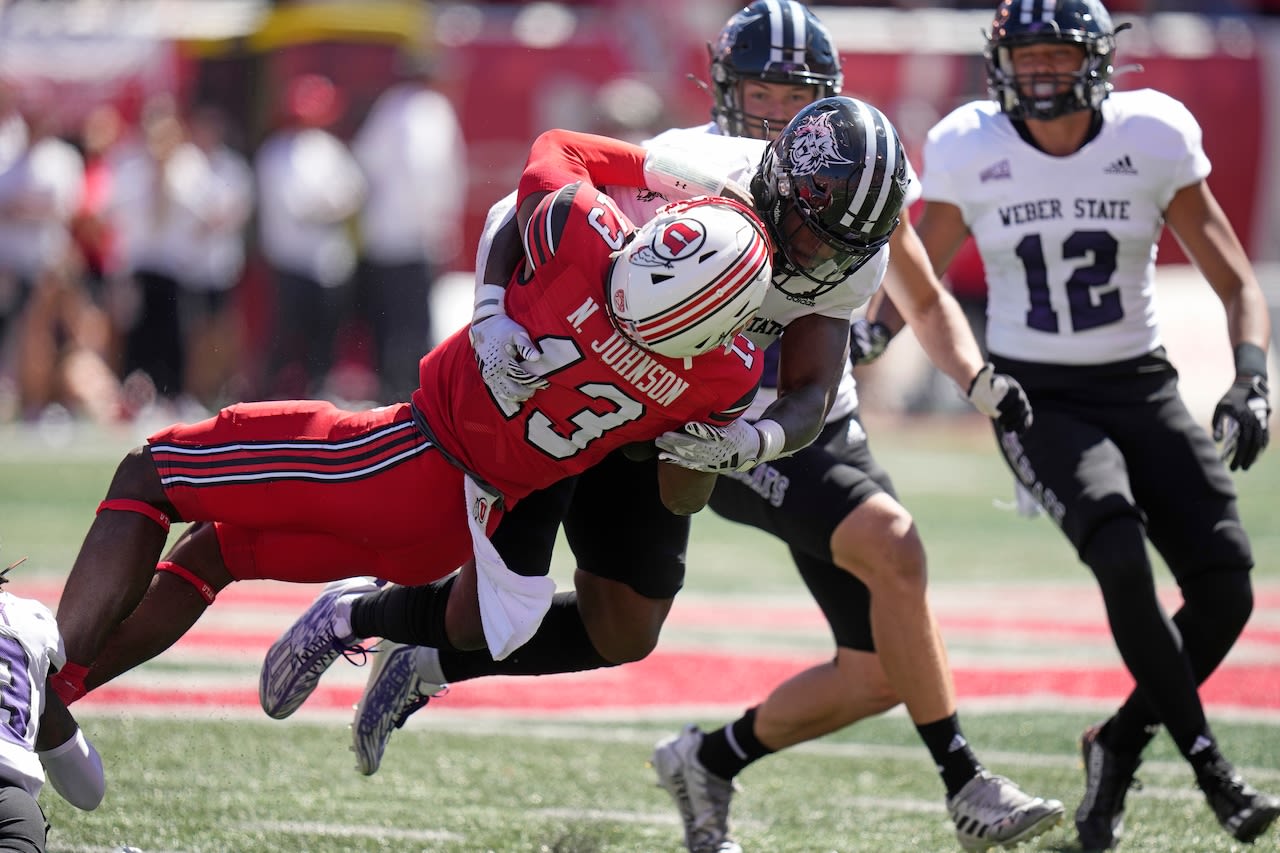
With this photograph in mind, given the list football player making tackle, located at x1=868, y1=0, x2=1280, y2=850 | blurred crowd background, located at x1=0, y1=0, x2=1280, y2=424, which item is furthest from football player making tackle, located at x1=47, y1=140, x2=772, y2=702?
blurred crowd background, located at x1=0, y1=0, x2=1280, y2=424

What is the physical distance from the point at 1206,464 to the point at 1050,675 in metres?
1.92

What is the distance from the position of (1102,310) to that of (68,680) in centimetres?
278

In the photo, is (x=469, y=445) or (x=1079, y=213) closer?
(x=469, y=445)

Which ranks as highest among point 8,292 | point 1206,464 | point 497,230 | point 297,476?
point 497,230

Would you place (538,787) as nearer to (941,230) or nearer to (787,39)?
(941,230)

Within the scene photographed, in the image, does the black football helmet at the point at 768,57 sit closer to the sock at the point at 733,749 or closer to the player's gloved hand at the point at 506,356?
the player's gloved hand at the point at 506,356

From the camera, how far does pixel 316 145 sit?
12.5 metres

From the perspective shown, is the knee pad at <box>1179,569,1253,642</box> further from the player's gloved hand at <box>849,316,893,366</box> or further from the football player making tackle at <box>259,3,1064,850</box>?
the player's gloved hand at <box>849,316,893,366</box>

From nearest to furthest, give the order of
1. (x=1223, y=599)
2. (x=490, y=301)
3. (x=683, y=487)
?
(x=490, y=301) → (x=683, y=487) → (x=1223, y=599)

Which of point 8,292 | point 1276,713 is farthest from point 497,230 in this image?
point 8,292

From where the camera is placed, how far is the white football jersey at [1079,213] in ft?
15.9

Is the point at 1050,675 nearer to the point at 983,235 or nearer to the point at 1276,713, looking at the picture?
the point at 1276,713

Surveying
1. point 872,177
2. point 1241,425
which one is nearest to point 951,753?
point 1241,425

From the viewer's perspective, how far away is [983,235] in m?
5.00
